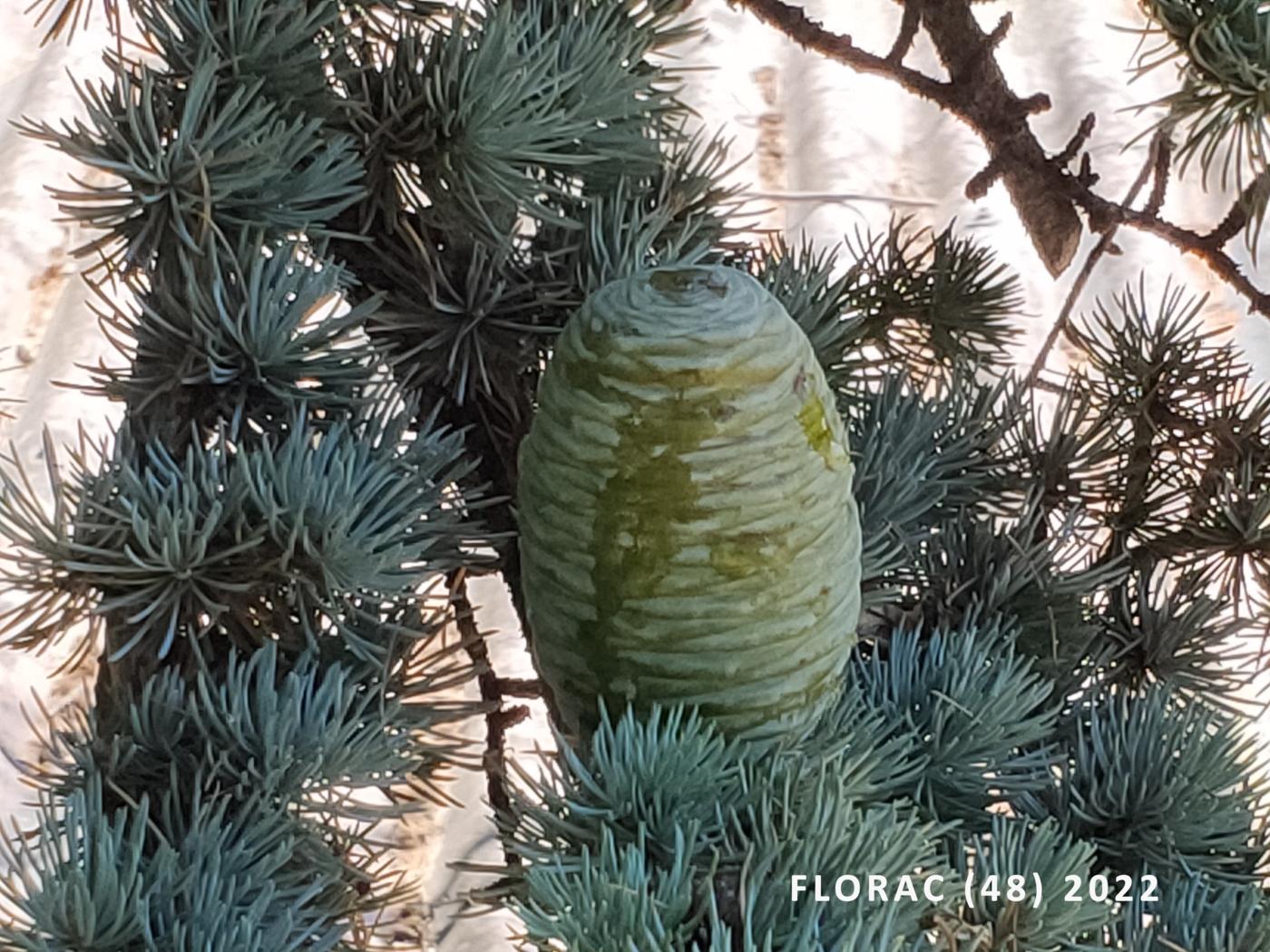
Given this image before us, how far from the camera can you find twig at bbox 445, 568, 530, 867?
0.34 metres

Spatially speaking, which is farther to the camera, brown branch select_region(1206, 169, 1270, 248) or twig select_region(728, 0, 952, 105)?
twig select_region(728, 0, 952, 105)

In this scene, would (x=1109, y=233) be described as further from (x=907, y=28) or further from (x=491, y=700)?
(x=491, y=700)

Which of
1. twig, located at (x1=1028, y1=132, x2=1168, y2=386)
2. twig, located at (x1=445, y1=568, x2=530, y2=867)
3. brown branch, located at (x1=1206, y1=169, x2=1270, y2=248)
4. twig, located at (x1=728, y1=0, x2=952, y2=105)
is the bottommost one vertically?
twig, located at (x1=445, y1=568, x2=530, y2=867)

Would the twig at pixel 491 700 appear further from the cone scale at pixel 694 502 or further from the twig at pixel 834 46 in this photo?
the twig at pixel 834 46

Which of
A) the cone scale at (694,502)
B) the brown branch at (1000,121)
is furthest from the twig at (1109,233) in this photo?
the cone scale at (694,502)

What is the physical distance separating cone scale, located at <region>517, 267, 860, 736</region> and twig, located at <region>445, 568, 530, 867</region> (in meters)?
0.05

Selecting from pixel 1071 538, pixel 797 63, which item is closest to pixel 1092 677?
pixel 1071 538

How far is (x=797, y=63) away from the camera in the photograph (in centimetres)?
94

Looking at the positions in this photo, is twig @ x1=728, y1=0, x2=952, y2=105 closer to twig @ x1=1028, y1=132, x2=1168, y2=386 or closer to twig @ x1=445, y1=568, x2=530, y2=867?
twig @ x1=1028, y1=132, x2=1168, y2=386

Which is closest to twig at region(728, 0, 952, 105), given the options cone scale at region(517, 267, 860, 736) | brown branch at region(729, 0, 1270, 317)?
brown branch at region(729, 0, 1270, 317)

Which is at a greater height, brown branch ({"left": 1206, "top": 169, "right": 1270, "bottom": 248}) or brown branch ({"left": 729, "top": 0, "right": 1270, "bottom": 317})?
brown branch ({"left": 729, "top": 0, "right": 1270, "bottom": 317})

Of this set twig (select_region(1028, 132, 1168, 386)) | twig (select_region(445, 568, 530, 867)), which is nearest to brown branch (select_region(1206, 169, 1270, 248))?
twig (select_region(1028, 132, 1168, 386))

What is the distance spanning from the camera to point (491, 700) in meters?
0.36

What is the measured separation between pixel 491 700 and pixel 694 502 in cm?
11
